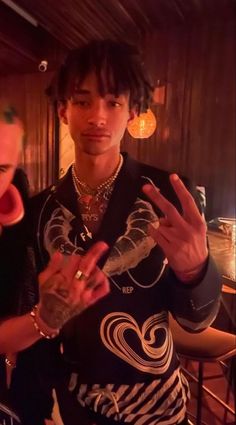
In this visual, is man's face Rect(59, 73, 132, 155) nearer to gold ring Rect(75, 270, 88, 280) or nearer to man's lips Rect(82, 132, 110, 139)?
man's lips Rect(82, 132, 110, 139)

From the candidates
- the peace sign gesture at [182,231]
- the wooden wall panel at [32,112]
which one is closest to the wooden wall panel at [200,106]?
the wooden wall panel at [32,112]

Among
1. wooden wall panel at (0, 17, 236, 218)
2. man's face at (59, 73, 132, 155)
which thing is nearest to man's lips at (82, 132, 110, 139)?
man's face at (59, 73, 132, 155)

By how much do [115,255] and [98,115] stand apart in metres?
0.17

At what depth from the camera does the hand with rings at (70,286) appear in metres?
0.32

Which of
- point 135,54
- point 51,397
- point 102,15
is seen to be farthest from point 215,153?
point 51,397

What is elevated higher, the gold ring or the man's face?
the man's face

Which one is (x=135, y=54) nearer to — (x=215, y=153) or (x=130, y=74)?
(x=130, y=74)

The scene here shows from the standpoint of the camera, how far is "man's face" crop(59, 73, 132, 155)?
42 cm

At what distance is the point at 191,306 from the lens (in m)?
0.44

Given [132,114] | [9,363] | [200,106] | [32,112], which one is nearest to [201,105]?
[200,106]

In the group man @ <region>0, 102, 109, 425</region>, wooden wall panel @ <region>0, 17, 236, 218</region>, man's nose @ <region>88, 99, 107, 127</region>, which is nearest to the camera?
man @ <region>0, 102, 109, 425</region>

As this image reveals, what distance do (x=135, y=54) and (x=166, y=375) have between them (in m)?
0.45

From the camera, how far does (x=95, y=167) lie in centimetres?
46

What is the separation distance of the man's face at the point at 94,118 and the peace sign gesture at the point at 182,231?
0.29 feet
